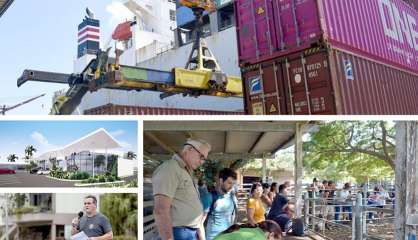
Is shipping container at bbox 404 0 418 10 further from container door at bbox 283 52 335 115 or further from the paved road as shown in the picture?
the paved road

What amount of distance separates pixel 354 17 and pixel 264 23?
1755 mm

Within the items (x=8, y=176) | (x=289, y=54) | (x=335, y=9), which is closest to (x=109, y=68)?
(x=289, y=54)

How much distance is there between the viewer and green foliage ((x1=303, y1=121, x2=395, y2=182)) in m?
3.24

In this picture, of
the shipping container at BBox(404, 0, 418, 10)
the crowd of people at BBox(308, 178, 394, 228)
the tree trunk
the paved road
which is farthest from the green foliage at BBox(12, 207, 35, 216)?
the shipping container at BBox(404, 0, 418, 10)

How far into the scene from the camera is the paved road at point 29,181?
2.96 metres

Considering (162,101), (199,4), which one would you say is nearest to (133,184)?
(199,4)

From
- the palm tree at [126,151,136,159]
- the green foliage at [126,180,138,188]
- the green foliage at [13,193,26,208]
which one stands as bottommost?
the green foliage at [13,193,26,208]

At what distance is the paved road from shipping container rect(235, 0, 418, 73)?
17.7 ft

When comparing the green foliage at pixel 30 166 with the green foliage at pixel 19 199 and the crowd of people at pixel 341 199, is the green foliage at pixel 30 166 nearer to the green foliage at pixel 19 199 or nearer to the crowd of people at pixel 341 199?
the green foliage at pixel 19 199

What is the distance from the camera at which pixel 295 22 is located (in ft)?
25.2

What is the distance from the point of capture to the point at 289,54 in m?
7.77

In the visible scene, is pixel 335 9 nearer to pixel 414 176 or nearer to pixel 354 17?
pixel 354 17

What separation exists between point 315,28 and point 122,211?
5364mm

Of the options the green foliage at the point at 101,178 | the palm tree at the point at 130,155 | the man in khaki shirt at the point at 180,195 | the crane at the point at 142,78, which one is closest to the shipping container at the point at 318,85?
the crane at the point at 142,78
